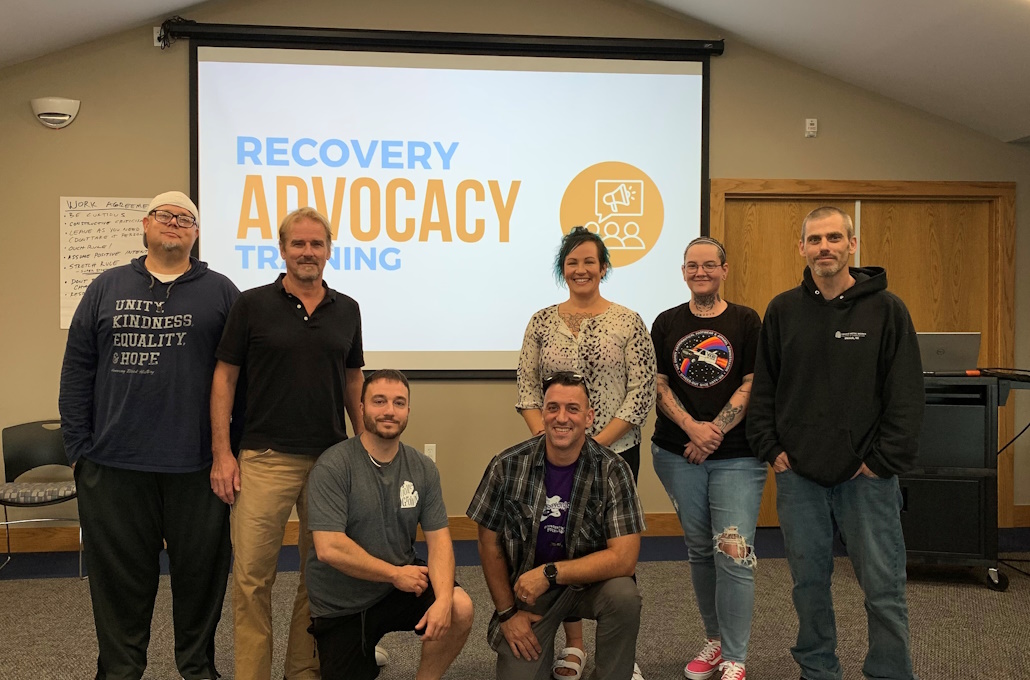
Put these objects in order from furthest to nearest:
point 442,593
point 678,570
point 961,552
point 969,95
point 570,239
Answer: point 969,95 → point 678,570 → point 961,552 → point 570,239 → point 442,593

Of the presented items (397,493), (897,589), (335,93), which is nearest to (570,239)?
(397,493)

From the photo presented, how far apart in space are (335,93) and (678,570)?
3.15m

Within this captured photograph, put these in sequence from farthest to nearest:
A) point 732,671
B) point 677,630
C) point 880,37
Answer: point 880,37 < point 677,630 < point 732,671

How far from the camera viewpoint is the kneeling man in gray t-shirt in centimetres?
229

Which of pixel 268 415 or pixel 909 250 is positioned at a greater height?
pixel 909 250

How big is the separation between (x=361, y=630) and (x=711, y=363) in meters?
1.37

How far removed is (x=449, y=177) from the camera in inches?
182

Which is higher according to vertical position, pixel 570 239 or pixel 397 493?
pixel 570 239

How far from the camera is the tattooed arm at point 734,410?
2619mm

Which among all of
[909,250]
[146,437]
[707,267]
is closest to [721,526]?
[707,267]

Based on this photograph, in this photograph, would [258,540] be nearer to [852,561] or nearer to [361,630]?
[361,630]

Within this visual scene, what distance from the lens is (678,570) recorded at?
13.5ft

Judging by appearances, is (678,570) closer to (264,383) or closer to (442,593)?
(442,593)

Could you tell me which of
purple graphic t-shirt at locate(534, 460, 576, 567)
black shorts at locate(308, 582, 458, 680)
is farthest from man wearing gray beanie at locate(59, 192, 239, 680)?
purple graphic t-shirt at locate(534, 460, 576, 567)
